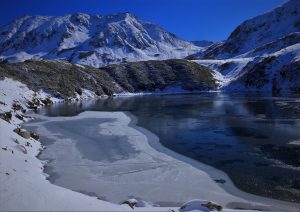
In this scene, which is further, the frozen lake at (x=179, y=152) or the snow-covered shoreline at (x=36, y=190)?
the frozen lake at (x=179, y=152)

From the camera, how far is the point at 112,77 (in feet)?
431

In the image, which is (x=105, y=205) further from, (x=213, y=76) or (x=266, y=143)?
(x=213, y=76)

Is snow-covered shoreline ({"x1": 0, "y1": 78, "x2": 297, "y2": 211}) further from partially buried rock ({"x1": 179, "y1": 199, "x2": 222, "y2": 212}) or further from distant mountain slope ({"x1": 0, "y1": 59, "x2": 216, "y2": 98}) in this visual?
distant mountain slope ({"x1": 0, "y1": 59, "x2": 216, "y2": 98})

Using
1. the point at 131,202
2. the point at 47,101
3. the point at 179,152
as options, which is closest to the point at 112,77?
the point at 47,101

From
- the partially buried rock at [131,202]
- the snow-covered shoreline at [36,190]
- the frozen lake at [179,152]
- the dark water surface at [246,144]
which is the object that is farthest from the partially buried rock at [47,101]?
the partially buried rock at [131,202]

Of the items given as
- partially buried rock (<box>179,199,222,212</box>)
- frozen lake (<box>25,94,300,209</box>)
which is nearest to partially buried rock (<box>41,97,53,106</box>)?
frozen lake (<box>25,94,300,209</box>)

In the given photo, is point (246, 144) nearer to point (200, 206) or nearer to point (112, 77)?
point (200, 206)

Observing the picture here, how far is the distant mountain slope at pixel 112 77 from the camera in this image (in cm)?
9375

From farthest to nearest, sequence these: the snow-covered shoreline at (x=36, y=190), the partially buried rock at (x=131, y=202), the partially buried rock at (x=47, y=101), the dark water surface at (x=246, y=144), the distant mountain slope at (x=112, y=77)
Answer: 1. the distant mountain slope at (x=112, y=77)
2. the partially buried rock at (x=47, y=101)
3. the dark water surface at (x=246, y=144)
4. the partially buried rock at (x=131, y=202)
5. the snow-covered shoreline at (x=36, y=190)

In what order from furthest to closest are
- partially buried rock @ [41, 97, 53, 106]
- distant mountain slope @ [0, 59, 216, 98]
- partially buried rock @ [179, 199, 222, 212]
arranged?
distant mountain slope @ [0, 59, 216, 98], partially buried rock @ [41, 97, 53, 106], partially buried rock @ [179, 199, 222, 212]

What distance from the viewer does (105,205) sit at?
15969 millimetres

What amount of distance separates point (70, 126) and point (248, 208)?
97.2 feet

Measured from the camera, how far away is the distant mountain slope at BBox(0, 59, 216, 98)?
93750mm

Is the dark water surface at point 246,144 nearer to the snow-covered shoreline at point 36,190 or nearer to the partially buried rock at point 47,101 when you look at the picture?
the snow-covered shoreline at point 36,190
